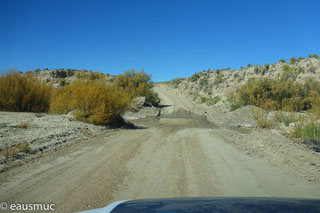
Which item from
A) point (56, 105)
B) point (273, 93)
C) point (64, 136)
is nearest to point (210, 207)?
point (64, 136)

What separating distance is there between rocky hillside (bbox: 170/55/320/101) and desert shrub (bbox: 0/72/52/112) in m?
28.4

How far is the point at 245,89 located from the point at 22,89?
70.9 feet

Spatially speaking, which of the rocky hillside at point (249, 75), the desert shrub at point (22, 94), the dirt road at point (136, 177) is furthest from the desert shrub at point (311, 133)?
the rocky hillside at point (249, 75)

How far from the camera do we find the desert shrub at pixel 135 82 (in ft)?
105

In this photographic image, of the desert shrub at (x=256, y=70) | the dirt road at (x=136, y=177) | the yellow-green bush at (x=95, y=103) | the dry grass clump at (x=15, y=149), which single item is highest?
the desert shrub at (x=256, y=70)

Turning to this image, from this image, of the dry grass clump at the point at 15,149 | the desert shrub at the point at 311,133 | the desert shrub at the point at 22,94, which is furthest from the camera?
→ the desert shrub at the point at 22,94

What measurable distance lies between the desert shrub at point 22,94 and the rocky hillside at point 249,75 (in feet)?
93.2

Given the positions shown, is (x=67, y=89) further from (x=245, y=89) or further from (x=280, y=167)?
(x=245, y=89)

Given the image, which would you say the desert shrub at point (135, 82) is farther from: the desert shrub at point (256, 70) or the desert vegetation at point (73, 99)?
the desert shrub at point (256, 70)

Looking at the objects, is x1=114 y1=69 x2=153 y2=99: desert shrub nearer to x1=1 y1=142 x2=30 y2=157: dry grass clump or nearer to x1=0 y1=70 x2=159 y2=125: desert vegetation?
x1=0 y1=70 x2=159 y2=125: desert vegetation

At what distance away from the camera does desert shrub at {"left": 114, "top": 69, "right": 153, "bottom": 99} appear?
31878mm

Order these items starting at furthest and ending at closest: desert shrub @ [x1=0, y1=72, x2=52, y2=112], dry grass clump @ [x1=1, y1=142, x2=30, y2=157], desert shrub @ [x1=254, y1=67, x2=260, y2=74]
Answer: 1. desert shrub @ [x1=254, y1=67, x2=260, y2=74]
2. desert shrub @ [x1=0, y1=72, x2=52, y2=112]
3. dry grass clump @ [x1=1, y1=142, x2=30, y2=157]

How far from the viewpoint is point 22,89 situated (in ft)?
50.2

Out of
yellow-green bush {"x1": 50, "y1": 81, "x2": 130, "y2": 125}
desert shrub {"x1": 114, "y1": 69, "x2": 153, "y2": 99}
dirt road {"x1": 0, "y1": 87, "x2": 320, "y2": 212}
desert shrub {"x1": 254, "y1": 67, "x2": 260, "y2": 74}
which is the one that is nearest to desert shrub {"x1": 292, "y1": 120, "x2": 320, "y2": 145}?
dirt road {"x1": 0, "y1": 87, "x2": 320, "y2": 212}
